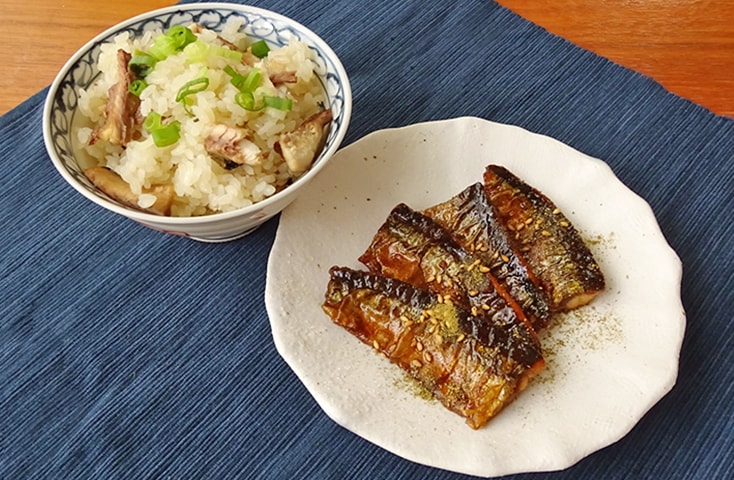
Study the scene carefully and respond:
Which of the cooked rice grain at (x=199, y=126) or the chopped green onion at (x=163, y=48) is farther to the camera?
the chopped green onion at (x=163, y=48)

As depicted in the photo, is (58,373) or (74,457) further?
(58,373)

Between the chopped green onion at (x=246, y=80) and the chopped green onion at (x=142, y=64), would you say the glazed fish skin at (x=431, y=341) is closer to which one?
the chopped green onion at (x=246, y=80)

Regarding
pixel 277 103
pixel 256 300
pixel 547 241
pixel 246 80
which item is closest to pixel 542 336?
pixel 547 241

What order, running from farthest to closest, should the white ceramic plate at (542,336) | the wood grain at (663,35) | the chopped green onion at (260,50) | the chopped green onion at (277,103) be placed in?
the wood grain at (663,35), the chopped green onion at (260,50), the chopped green onion at (277,103), the white ceramic plate at (542,336)

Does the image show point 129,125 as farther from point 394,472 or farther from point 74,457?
point 394,472

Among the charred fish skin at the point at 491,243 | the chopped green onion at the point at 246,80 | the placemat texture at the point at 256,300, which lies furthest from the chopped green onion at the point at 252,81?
the charred fish skin at the point at 491,243

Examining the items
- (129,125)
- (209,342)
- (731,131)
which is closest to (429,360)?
(209,342)

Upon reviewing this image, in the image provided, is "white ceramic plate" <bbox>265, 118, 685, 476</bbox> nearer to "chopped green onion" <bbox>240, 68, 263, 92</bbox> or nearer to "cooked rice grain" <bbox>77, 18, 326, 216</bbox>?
"cooked rice grain" <bbox>77, 18, 326, 216</bbox>
